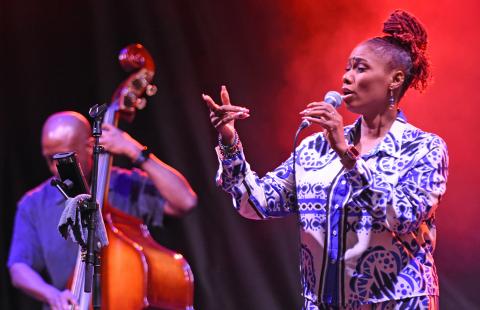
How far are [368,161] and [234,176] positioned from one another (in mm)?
493

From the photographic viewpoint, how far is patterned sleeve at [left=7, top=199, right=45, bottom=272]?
4.04 m

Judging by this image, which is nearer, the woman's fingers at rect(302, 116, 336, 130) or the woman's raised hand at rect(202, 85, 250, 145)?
the woman's fingers at rect(302, 116, 336, 130)

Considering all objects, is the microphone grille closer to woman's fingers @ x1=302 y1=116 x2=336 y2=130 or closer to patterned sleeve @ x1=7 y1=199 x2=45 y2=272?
woman's fingers @ x1=302 y1=116 x2=336 y2=130

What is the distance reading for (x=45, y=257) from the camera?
158 inches

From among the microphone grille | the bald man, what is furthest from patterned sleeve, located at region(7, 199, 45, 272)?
the microphone grille

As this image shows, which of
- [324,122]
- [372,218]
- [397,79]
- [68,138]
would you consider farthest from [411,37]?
[68,138]

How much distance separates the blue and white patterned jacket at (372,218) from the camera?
2.43 meters

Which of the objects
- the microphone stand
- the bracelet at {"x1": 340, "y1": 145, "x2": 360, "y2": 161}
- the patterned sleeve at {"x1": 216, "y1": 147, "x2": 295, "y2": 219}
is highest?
the bracelet at {"x1": 340, "y1": 145, "x2": 360, "y2": 161}

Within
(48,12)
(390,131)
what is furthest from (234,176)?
(48,12)

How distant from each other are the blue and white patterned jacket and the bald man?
119 centimetres

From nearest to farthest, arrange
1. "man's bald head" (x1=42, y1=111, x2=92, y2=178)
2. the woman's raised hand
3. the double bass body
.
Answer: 1. the woman's raised hand
2. the double bass body
3. "man's bald head" (x1=42, y1=111, x2=92, y2=178)

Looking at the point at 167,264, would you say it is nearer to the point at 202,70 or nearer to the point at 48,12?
the point at 202,70

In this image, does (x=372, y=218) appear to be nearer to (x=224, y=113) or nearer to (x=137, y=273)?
(x=224, y=113)

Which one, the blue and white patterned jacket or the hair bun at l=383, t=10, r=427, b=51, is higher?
the hair bun at l=383, t=10, r=427, b=51
